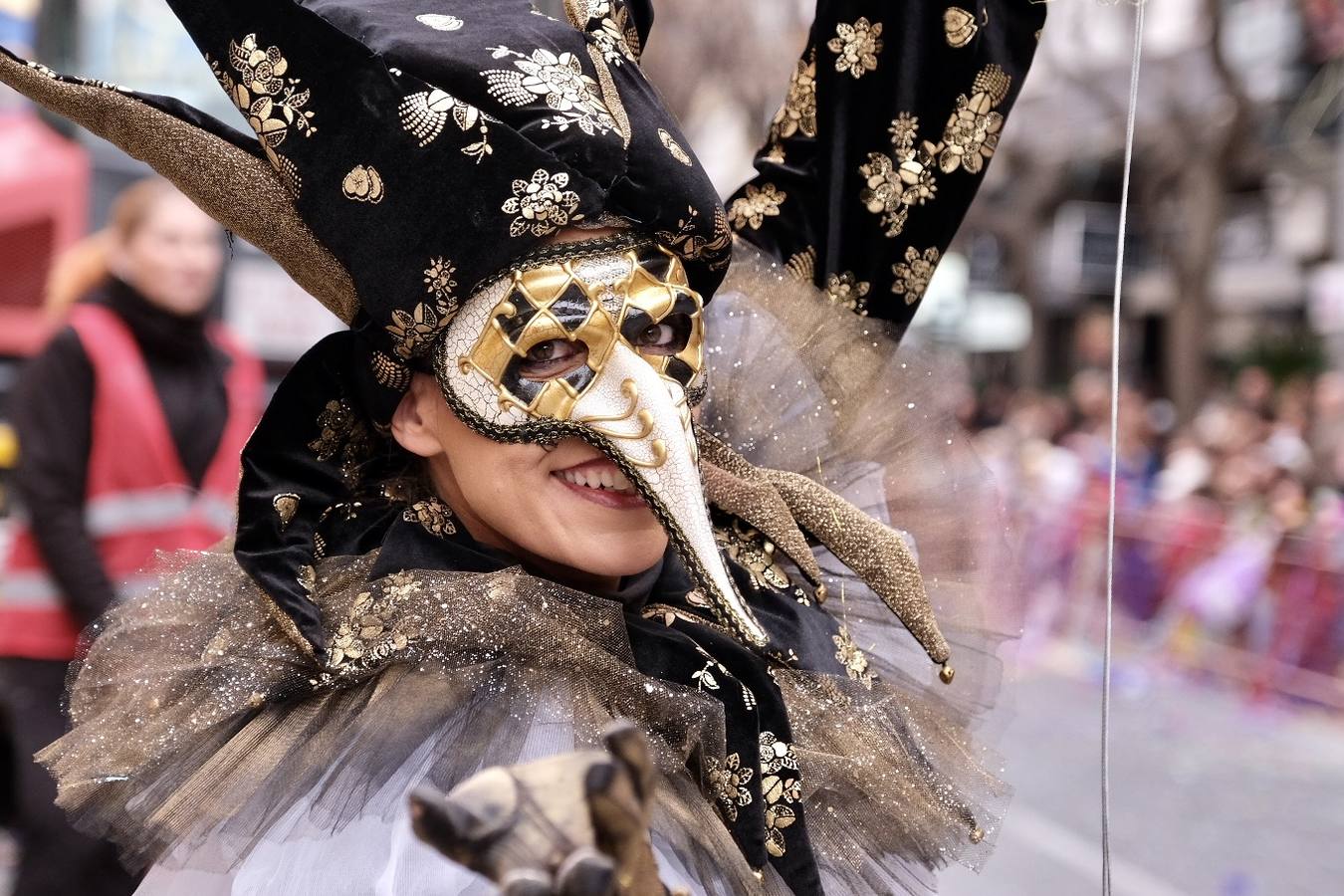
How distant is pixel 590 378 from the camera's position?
1.68 m

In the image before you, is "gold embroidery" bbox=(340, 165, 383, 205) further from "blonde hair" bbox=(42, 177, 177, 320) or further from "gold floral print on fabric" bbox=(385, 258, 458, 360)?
"blonde hair" bbox=(42, 177, 177, 320)

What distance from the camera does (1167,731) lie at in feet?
27.2

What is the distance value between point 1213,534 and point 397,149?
27.8 ft

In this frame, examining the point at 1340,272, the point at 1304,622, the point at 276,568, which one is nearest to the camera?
the point at 276,568

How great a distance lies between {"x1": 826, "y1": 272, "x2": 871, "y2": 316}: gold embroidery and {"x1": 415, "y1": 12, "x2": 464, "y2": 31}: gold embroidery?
755mm

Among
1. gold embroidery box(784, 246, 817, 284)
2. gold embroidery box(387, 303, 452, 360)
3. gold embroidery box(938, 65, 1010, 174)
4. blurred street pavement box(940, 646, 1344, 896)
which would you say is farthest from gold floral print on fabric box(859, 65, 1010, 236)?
blurred street pavement box(940, 646, 1344, 896)

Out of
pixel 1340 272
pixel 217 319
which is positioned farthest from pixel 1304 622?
pixel 217 319

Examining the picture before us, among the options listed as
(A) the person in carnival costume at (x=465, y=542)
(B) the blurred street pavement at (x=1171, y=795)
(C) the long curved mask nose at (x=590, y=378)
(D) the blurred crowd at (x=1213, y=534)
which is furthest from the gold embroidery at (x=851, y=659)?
(D) the blurred crowd at (x=1213, y=534)

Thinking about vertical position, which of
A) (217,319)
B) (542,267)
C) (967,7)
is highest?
(967,7)

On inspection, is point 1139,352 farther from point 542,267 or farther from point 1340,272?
point 542,267

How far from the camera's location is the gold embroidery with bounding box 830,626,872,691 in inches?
76.9

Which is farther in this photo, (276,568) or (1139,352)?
(1139,352)

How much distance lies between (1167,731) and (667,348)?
287 inches

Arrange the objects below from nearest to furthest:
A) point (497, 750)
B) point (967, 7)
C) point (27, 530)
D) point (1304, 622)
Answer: point (497, 750) → point (967, 7) → point (27, 530) → point (1304, 622)
